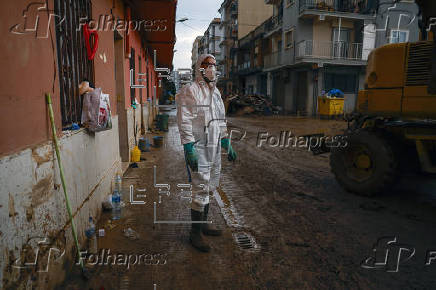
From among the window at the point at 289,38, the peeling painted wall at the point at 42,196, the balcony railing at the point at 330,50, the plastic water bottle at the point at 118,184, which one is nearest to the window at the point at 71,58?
the peeling painted wall at the point at 42,196

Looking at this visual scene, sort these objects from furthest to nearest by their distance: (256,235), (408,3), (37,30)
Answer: (408,3) < (256,235) < (37,30)

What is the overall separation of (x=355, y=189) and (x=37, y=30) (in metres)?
4.67

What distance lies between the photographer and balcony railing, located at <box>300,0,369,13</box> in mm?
21577

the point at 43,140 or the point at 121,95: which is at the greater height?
the point at 121,95

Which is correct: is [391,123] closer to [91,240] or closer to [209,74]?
[209,74]

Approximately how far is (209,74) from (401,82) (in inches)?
115

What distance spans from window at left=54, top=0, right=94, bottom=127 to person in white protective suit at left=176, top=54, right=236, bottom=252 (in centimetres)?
112

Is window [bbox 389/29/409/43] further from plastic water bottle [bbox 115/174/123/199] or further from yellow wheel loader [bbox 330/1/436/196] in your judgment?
plastic water bottle [bbox 115/174/123/199]

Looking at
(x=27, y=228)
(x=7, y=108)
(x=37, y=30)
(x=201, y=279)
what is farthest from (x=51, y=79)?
(x=201, y=279)

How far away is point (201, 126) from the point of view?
10.9 feet

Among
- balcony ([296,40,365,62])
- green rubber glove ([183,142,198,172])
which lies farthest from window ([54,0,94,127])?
balcony ([296,40,365,62])

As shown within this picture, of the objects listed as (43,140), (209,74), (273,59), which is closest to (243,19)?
(273,59)

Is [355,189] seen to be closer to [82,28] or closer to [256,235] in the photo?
[256,235]

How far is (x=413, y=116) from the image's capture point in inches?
168
